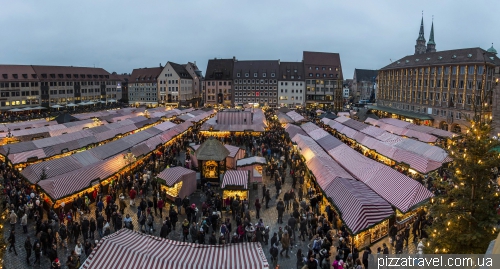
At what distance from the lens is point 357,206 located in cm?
1366

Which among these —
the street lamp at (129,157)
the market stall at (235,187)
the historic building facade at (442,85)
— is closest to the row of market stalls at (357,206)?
the market stall at (235,187)

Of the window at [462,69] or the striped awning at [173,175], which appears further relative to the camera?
the window at [462,69]

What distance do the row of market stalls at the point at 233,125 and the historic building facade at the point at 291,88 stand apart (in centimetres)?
3827

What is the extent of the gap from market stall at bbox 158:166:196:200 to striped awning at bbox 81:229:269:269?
24.8 ft

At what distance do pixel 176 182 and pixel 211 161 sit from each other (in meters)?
3.50

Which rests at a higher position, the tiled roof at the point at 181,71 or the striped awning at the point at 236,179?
the tiled roof at the point at 181,71

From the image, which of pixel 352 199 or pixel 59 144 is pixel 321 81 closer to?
pixel 59 144

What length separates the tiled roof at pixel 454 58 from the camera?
4075 cm

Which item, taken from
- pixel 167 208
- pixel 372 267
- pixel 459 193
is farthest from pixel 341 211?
pixel 167 208

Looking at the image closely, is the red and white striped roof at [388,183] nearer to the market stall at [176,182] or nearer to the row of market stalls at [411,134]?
the market stall at [176,182]

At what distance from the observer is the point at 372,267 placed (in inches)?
450

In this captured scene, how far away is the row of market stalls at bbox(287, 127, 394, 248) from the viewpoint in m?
13.0
